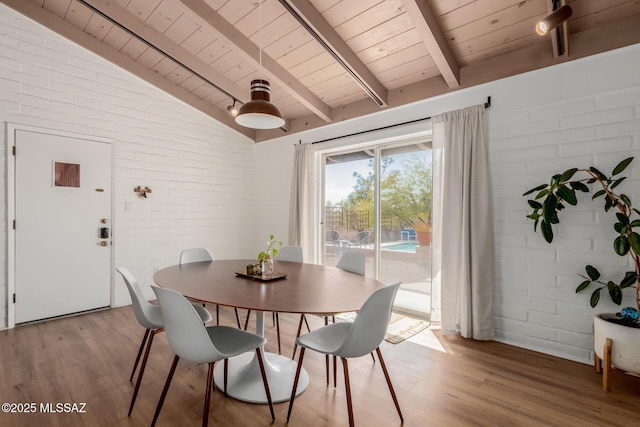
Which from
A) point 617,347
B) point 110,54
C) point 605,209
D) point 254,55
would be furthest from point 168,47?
point 617,347

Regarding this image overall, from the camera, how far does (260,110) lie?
6.91 ft

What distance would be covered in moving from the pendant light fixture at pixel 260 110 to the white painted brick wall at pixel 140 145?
8.14 ft

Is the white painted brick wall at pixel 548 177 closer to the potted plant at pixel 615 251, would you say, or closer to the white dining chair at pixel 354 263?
the potted plant at pixel 615 251

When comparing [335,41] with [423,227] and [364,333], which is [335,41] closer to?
[423,227]

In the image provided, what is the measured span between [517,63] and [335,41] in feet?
5.42

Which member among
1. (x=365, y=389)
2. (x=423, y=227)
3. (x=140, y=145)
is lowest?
(x=365, y=389)

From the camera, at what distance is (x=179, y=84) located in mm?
4336

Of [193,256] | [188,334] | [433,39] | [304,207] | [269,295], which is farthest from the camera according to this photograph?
[304,207]

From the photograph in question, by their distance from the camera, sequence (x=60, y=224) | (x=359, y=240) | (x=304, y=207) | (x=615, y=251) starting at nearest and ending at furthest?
(x=615, y=251)
(x=60, y=224)
(x=359, y=240)
(x=304, y=207)

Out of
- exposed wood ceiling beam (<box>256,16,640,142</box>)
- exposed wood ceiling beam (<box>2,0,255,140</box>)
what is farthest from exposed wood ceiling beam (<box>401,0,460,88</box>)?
exposed wood ceiling beam (<box>2,0,255,140</box>)

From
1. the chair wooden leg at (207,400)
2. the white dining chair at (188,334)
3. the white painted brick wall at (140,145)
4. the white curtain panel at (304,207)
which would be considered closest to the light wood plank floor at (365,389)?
the chair wooden leg at (207,400)

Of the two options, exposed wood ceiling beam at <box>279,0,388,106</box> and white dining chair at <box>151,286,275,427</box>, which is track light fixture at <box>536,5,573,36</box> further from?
white dining chair at <box>151,286,275,427</box>

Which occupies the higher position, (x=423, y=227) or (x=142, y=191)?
(x=142, y=191)

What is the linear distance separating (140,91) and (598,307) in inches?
211
